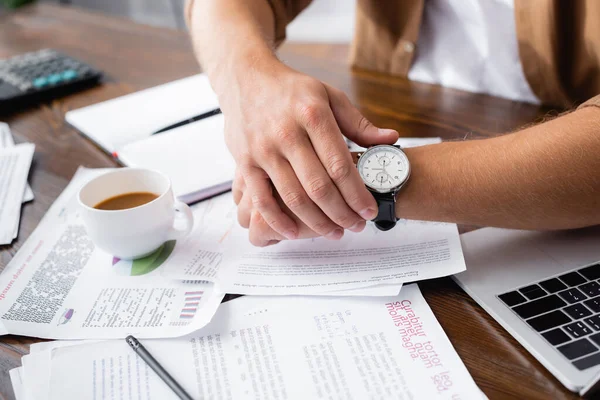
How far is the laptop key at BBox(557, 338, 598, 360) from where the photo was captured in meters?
0.49

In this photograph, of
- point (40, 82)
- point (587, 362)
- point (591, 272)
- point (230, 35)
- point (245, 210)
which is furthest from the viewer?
point (40, 82)

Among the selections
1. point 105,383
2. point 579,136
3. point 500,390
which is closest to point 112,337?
point 105,383

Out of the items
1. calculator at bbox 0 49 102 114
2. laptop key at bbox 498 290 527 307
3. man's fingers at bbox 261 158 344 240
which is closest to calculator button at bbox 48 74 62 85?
calculator at bbox 0 49 102 114

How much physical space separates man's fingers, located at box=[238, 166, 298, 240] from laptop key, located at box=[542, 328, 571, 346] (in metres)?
0.31

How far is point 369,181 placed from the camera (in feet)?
2.11

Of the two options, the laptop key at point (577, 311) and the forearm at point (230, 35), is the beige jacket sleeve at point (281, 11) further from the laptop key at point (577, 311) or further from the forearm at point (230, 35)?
the laptop key at point (577, 311)

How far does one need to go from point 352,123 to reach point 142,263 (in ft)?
1.09

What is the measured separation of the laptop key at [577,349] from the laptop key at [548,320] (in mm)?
25

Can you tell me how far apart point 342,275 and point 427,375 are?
17 cm

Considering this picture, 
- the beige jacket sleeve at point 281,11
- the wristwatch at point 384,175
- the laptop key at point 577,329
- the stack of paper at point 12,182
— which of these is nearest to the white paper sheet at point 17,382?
the stack of paper at point 12,182

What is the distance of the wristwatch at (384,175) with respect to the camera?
0.63 m

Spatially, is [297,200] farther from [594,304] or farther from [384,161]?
[594,304]

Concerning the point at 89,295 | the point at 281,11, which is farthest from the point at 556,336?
the point at 281,11

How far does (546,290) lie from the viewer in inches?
22.2
